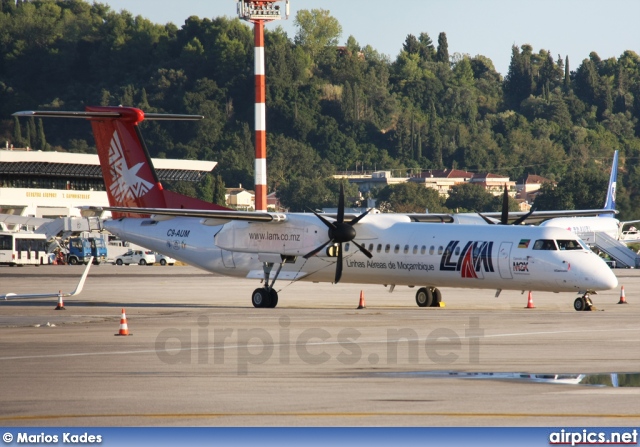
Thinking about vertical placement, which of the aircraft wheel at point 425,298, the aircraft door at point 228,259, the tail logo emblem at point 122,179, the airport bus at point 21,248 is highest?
the tail logo emblem at point 122,179

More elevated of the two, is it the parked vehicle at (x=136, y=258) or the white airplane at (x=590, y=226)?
the white airplane at (x=590, y=226)

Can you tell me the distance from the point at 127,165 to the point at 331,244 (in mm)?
8273

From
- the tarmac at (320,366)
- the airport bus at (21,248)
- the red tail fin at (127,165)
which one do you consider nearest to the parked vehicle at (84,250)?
the airport bus at (21,248)

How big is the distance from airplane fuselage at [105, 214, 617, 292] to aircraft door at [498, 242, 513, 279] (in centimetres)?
3

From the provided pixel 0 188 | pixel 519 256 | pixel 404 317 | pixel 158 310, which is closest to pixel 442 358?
pixel 404 317

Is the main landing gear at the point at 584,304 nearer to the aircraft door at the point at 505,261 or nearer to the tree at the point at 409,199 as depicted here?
→ the aircraft door at the point at 505,261

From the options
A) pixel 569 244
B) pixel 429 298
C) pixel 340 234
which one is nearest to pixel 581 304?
pixel 569 244

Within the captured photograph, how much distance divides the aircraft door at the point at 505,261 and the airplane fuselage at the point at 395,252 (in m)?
0.03

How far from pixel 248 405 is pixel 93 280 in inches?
1592

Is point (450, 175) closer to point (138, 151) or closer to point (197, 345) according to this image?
point (138, 151)

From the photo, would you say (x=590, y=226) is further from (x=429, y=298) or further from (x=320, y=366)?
(x=320, y=366)

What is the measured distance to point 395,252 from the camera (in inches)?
1256

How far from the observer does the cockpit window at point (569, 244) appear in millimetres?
29339

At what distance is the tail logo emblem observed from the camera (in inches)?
1416
